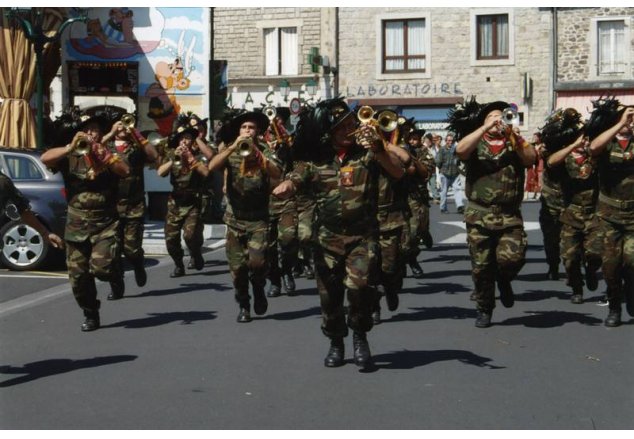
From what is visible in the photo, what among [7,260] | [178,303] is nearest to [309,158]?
[178,303]

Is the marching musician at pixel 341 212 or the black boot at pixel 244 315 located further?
the black boot at pixel 244 315

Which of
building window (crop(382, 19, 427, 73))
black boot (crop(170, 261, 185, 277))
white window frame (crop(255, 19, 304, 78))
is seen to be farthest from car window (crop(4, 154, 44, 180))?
white window frame (crop(255, 19, 304, 78))

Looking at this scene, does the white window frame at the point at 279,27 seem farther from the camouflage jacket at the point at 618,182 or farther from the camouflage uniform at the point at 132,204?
the camouflage jacket at the point at 618,182

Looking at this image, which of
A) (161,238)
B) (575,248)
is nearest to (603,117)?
(575,248)

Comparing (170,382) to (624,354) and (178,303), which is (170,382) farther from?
(178,303)

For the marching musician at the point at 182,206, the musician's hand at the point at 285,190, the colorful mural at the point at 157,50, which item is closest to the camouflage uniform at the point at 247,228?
the musician's hand at the point at 285,190

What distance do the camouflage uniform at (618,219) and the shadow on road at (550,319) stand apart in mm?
442

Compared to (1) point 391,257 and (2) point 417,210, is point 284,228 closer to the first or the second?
(2) point 417,210

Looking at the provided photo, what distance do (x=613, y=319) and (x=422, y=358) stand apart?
2.36 m

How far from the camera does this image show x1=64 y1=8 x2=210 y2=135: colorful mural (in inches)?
867

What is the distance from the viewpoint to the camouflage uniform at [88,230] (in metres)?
9.91

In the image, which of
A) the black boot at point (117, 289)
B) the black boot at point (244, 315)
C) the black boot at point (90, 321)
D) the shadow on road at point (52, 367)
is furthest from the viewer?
the black boot at point (117, 289)

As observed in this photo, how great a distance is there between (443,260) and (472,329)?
6285 mm

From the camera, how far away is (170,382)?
24.2 ft
